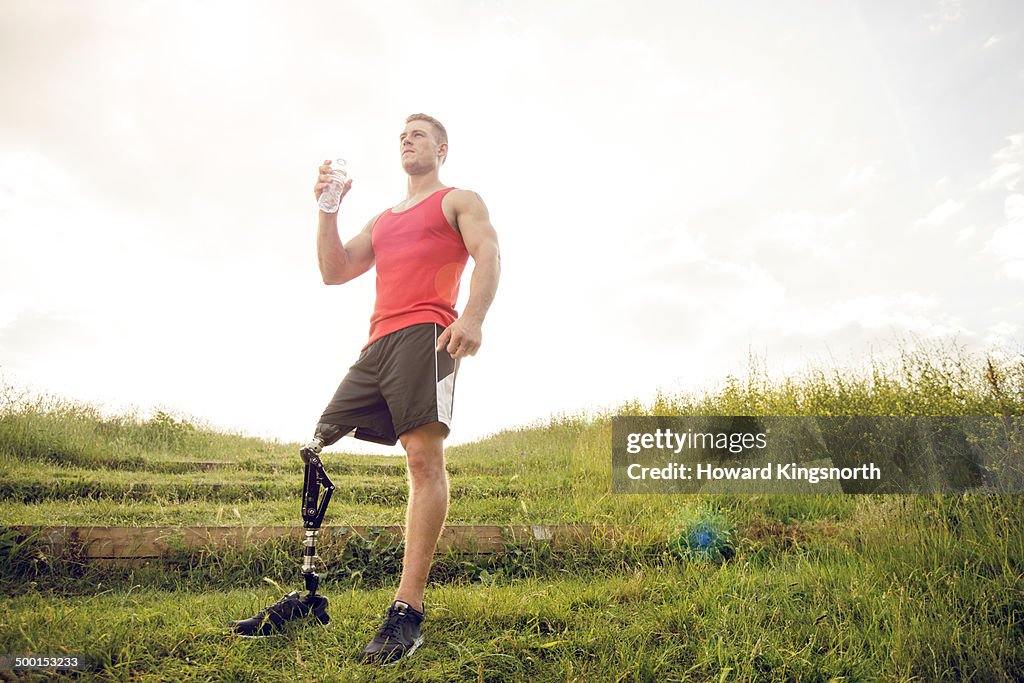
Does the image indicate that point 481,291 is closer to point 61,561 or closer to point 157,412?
point 61,561

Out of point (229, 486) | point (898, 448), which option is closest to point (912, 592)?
point (898, 448)

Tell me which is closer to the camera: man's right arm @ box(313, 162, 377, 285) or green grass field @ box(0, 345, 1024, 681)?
green grass field @ box(0, 345, 1024, 681)

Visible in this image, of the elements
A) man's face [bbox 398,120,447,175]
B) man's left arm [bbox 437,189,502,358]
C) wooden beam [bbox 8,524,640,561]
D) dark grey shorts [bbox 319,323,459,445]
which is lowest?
wooden beam [bbox 8,524,640,561]

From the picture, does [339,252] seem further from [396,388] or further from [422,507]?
[422,507]

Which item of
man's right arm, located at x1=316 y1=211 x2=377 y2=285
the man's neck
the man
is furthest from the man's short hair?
man's right arm, located at x1=316 y1=211 x2=377 y2=285

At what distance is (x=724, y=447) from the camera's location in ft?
21.7

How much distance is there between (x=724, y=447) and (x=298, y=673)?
5222mm

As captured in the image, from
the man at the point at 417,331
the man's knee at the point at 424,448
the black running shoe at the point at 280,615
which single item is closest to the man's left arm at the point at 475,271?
the man at the point at 417,331

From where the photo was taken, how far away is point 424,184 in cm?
313

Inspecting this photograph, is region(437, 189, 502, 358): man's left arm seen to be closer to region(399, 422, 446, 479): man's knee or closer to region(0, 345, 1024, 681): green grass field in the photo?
region(399, 422, 446, 479): man's knee

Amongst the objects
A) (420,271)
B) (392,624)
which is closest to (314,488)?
(392,624)

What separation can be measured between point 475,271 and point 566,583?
203 centimetres

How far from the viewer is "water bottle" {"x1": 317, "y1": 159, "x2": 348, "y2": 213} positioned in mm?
3078

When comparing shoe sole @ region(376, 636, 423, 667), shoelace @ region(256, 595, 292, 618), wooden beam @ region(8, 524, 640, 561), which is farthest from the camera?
wooden beam @ region(8, 524, 640, 561)
